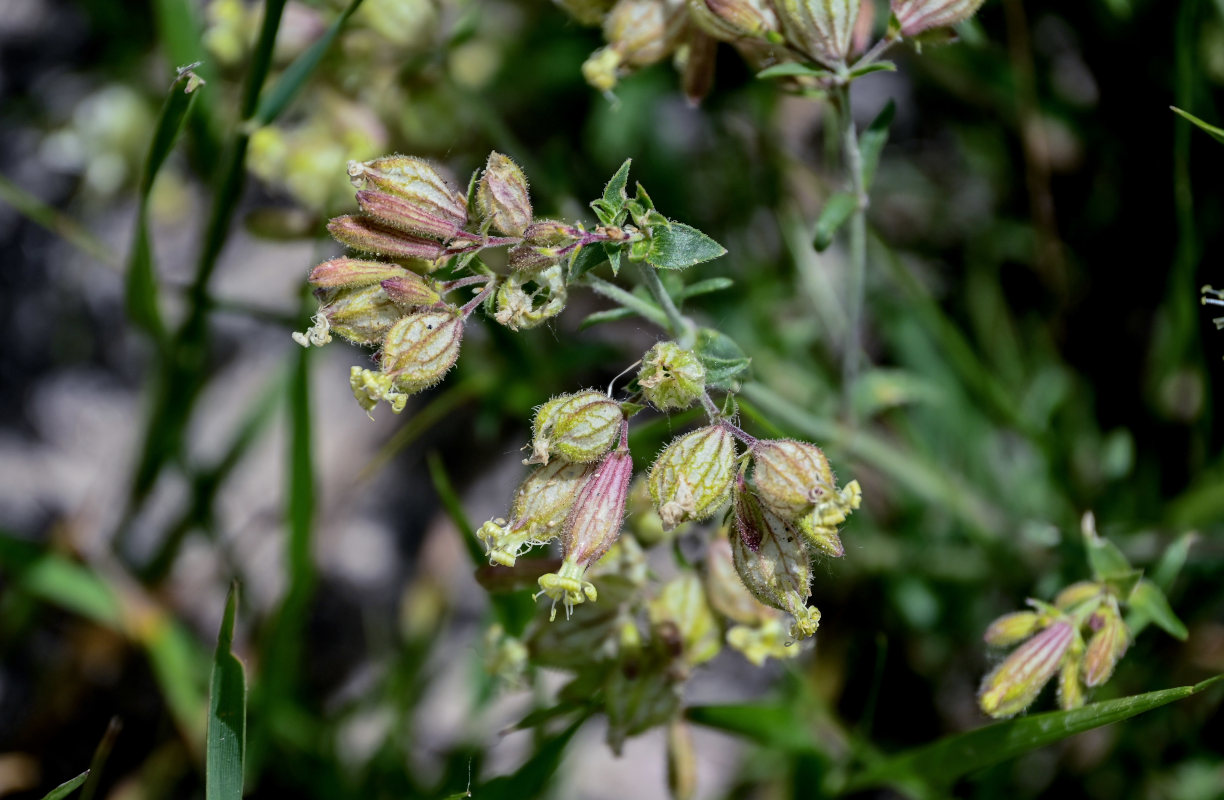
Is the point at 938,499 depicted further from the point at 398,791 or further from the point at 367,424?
the point at 367,424

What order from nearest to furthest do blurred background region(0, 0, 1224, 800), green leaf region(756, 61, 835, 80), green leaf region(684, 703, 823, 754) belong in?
green leaf region(756, 61, 835, 80) → green leaf region(684, 703, 823, 754) → blurred background region(0, 0, 1224, 800)

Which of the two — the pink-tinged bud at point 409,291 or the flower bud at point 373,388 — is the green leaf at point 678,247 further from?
the flower bud at point 373,388

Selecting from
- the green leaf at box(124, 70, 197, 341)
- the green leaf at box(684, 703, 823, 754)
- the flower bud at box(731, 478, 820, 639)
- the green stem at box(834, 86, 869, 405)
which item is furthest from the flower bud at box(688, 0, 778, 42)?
the green leaf at box(684, 703, 823, 754)

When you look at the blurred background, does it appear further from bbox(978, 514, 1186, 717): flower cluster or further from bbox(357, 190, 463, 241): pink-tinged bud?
bbox(357, 190, 463, 241): pink-tinged bud

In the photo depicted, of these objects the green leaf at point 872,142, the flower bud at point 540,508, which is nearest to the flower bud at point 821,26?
the green leaf at point 872,142

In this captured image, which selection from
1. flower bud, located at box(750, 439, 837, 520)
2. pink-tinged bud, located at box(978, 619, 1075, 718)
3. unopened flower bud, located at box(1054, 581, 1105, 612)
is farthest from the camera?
unopened flower bud, located at box(1054, 581, 1105, 612)

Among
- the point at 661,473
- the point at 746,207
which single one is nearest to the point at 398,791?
the point at 661,473
